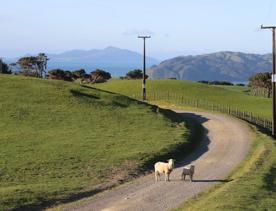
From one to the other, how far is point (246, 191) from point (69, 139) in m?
17.7

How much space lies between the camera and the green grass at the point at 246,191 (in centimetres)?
2373

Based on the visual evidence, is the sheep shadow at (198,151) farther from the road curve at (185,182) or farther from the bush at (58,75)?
the bush at (58,75)

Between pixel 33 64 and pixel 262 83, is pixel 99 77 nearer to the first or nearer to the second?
pixel 33 64

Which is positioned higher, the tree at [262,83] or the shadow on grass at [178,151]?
the tree at [262,83]

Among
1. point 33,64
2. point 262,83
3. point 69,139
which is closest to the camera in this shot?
point 69,139

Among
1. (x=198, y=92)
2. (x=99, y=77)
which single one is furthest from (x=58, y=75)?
Result: (x=198, y=92)

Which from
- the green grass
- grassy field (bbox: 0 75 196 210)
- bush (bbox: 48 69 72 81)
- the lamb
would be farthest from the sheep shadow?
bush (bbox: 48 69 72 81)

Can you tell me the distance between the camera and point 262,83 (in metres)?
138

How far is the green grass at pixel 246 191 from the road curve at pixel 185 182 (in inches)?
29.1

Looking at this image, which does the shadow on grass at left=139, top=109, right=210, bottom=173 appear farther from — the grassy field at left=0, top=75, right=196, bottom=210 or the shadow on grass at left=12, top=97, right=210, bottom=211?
the grassy field at left=0, top=75, right=196, bottom=210

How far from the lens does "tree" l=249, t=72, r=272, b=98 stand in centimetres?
13525

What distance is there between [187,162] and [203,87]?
79379mm

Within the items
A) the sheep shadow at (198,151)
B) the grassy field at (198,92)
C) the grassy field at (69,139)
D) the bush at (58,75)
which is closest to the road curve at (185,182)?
the sheep shadow at (198,151)

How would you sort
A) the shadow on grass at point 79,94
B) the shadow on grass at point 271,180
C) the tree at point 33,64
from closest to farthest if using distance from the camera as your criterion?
the shadow on grass at point 271,180 → the shadow on grass at point 79,94 → the tree at point 33,64
